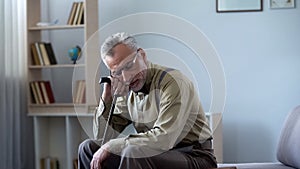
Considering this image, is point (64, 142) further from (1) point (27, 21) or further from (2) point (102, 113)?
(2) point (102, 113)

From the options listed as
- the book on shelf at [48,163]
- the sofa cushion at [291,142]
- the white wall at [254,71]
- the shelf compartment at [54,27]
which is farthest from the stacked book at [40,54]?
the sofa cushion at [291,142]

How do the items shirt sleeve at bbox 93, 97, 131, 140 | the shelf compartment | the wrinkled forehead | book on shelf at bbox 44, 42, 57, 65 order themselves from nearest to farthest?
1. the wrinkled forehead
2. shirt sleeve at bbox 93, 97, 131, 140
3. the shelf compartment
4. book on shelf at bbox 44, 42, 57, 65

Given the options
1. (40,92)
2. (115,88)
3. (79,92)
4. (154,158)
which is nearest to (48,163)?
(40,92)

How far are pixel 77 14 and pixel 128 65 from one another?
1662mm

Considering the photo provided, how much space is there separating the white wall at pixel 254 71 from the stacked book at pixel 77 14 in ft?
2.64

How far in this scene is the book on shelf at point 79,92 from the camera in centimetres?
340

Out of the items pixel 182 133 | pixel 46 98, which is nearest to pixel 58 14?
pixel 46 98

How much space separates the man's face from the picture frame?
1700mm

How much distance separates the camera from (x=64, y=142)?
3.83 meters

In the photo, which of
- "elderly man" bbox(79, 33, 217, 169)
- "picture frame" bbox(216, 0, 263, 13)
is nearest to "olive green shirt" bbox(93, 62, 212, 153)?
"elderly man" bbox(79, 33, 217, 169)

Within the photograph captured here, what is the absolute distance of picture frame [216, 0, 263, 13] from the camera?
365 cm

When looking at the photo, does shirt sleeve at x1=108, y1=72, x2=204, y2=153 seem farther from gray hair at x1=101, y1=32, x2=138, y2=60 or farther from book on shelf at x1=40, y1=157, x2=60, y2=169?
book on shelf at x1=40, y1=157, x2=60, y2=169

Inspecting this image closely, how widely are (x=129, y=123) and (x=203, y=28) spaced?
1588mm

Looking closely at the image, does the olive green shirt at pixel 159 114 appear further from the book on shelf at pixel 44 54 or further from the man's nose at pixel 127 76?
the book on shelf at pixel 44 54
